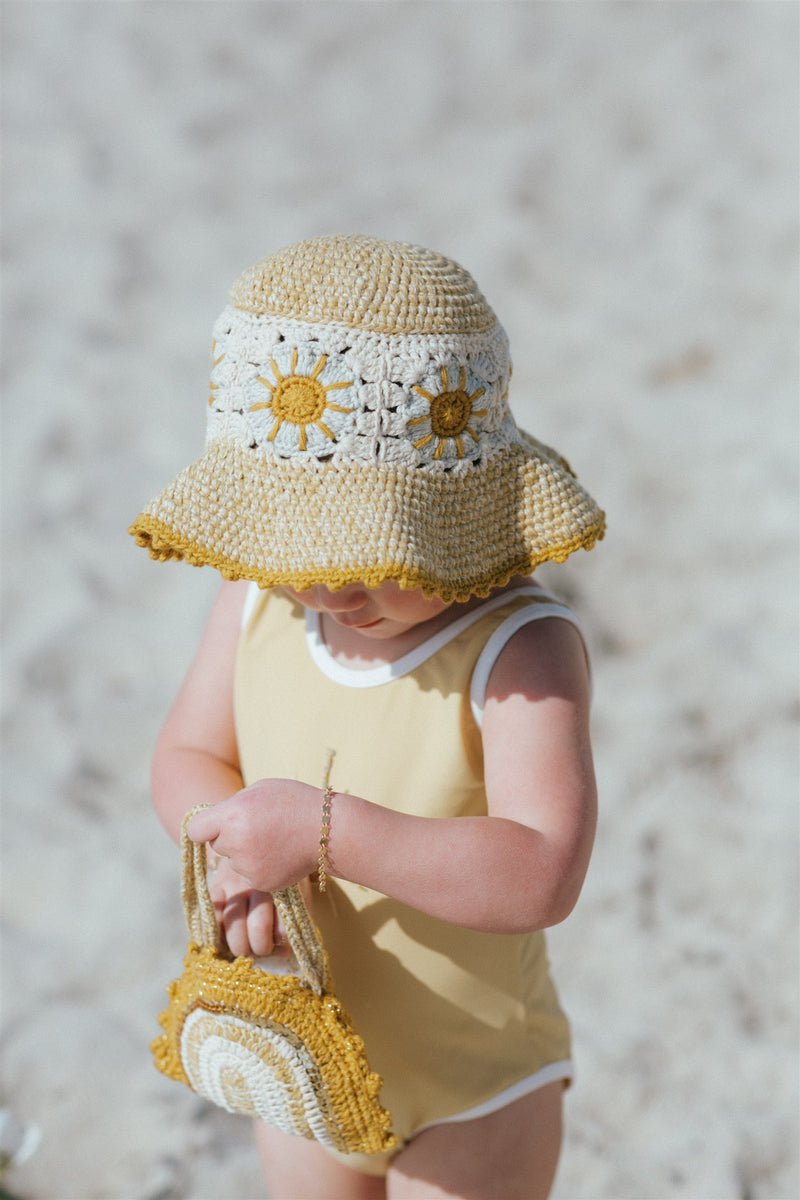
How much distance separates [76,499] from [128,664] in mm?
625

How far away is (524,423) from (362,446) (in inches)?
102

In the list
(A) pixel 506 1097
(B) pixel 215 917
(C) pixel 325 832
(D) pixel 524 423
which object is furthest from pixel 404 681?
(D) pixel 524 423

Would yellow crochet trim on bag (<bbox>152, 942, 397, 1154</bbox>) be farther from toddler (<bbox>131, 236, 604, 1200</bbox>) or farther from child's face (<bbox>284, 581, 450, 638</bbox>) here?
child's face (<bbox>284, 581, 450, 638</bbox>)

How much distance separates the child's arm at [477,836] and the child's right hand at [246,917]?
0.45ft

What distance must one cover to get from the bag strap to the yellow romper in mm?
125

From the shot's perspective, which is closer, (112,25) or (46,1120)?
(46,1120)

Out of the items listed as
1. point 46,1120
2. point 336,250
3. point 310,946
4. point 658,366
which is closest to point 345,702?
point 310,946

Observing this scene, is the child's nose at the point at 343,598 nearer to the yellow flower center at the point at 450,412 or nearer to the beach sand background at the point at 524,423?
the yellow flower center at the point at 450,412

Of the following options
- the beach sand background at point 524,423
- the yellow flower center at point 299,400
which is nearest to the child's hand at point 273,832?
the yellow flower center at point 299,400

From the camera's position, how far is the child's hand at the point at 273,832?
123cm

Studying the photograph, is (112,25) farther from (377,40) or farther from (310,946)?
(310,946)

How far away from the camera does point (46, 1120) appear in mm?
2211

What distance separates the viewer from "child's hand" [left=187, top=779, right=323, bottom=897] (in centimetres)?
123

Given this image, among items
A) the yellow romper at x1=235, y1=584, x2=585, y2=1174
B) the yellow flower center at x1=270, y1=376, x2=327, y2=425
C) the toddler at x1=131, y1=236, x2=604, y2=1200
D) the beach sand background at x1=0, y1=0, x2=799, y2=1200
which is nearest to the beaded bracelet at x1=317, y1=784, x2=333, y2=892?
the toddler at x1=131, y1=236, x2=604, y2=1200
